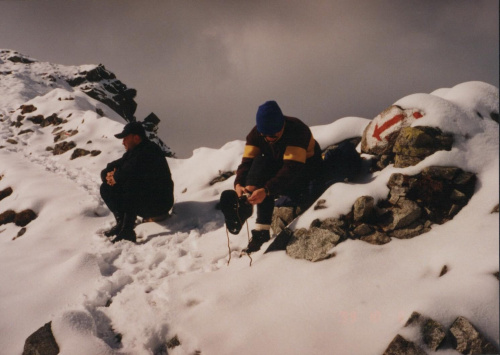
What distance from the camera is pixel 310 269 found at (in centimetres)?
274

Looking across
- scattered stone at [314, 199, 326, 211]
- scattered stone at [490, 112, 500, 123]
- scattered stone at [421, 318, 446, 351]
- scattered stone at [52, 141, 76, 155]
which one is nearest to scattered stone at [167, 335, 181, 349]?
scattered stone at [421, 318, 446, 351]

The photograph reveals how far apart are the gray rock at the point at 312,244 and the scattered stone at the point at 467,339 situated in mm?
1099

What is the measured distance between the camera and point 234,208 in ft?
11.2

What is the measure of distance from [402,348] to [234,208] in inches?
80.0

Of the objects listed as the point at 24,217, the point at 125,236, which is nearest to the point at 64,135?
the point at 24,217

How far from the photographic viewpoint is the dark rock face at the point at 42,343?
8.13 ft

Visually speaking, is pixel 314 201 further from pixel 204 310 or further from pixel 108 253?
pixel 108 253

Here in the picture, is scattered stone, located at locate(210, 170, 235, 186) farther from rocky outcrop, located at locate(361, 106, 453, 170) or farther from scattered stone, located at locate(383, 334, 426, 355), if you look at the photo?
scattered stone, located at locate(383, 334, 426, 355)

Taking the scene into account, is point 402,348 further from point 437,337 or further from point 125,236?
point 125,236

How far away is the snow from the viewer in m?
2.07

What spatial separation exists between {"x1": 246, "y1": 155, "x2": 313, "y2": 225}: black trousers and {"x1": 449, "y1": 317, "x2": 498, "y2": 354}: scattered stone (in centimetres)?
193

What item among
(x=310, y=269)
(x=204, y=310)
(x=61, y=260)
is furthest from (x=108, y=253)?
(x=310, y=269)

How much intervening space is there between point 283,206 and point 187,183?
316 centimetres

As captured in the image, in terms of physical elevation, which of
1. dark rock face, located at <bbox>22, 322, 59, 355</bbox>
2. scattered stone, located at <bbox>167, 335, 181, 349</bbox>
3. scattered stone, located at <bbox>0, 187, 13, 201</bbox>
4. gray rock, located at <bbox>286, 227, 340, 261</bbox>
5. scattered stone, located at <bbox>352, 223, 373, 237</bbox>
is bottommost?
scattered stone, located at <bbox>0, 187, 13, 201</bbox>
